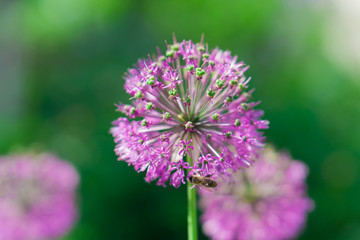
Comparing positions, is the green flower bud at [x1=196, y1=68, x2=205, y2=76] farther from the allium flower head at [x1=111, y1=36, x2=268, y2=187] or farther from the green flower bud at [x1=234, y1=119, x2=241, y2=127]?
the green flower bud at [x1=234, y1=119, x2=241, y2=127]

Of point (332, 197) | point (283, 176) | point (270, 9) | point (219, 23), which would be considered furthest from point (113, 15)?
point (283, 176)

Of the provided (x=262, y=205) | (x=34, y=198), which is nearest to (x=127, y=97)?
(x=34, y=198)

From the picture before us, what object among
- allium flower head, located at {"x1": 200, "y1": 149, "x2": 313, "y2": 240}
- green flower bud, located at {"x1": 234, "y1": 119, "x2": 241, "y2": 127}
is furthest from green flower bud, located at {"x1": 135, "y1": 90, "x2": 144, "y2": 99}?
allium flower head, located at {"x1": 200, "y1": 149, "x2": 313, "y2": 240}

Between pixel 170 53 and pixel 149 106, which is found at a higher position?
pixel 170 53

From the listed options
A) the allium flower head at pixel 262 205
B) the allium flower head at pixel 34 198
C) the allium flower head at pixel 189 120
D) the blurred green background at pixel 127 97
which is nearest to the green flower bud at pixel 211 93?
the allium flower head at pixel 189 120

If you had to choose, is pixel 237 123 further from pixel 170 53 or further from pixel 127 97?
pixel 127 97

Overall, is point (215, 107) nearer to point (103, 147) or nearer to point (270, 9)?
point (103, 147)
